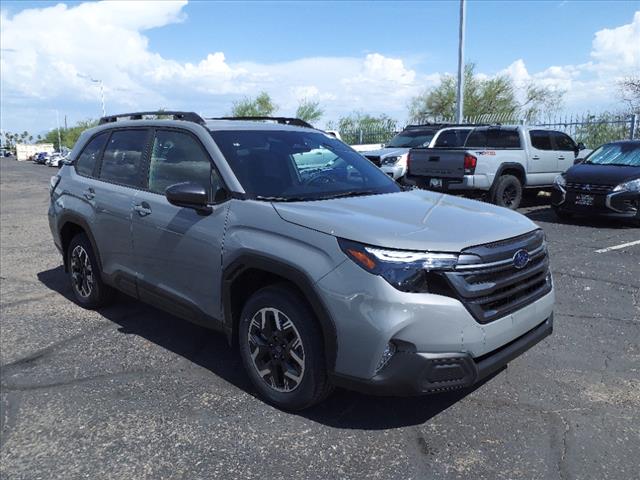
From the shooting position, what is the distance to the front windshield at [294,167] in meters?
3.70

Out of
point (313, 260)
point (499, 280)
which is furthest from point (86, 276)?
point (499, 280)

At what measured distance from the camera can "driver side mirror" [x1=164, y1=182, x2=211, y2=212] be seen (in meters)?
3.54

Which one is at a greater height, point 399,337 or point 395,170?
point 395,170

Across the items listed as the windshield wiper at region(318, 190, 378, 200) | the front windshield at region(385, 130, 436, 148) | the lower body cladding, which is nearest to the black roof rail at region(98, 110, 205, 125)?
the windshield wiper at region(318, 190, 378, 200)

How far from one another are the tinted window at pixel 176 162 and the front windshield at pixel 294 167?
0.62 ft

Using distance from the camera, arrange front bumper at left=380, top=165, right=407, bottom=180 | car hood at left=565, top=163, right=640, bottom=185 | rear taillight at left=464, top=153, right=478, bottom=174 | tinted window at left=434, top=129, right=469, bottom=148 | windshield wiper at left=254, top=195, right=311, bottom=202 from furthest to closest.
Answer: front bumper at left=380, top=165, right=407, bottom=180
tinted window at left=434, top=129, right=469, bottom=148
rear taillight at left=464, top=153, right=478, bottom=174
car hood at left=565, top=163, right=640, bottom=185
windshield wiper at left=254, top=195, right=311, bottom=202

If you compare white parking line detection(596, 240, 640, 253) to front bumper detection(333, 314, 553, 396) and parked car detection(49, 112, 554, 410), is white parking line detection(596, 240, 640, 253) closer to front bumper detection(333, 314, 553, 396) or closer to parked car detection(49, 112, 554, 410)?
parked car detection(49, 112, 554, 410)

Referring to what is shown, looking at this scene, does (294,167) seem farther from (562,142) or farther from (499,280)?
(562,142)

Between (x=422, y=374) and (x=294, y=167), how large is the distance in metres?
1.81

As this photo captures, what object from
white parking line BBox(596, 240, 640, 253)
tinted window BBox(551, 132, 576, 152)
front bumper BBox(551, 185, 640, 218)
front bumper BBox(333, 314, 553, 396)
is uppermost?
tinted window BBox(551, 132, 576, 152)

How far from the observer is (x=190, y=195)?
3.54m

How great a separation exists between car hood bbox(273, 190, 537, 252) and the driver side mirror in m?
0.51

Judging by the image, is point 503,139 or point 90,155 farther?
point 503,139

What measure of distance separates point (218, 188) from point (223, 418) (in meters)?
1.46
